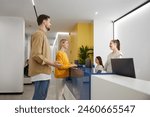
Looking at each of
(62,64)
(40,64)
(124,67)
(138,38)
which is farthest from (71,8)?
(124,67)

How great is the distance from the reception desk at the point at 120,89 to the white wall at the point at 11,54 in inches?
198

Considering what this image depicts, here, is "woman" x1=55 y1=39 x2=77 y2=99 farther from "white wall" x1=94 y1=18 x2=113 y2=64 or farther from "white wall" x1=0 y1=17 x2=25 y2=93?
"white wall" x1=94 y1=18 x2=113 y2=64

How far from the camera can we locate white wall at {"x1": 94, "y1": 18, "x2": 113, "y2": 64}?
23.1 feet

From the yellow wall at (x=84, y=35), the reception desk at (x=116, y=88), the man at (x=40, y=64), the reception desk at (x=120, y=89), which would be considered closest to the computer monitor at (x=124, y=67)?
the reception desk at (x=116, y=88)

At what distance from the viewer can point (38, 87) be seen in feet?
7.56

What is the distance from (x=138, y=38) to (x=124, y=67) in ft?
13.0

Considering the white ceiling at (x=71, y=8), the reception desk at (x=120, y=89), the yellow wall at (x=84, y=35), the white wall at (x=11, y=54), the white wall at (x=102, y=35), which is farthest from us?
the yellow wall at (x=84, y=35)

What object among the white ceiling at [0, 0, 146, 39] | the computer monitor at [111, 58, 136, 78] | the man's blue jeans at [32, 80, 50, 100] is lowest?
the man's blue jeans at [32, 80, 50, 100]

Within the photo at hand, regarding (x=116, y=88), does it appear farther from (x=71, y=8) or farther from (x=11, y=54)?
(x=11, y=54)

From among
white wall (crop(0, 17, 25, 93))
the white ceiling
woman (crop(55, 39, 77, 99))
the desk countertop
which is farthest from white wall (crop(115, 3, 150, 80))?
the desk countertop

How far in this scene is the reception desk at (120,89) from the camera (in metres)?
1.00

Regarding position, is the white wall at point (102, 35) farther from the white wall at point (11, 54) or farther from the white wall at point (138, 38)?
the white wall at point (11, 54)

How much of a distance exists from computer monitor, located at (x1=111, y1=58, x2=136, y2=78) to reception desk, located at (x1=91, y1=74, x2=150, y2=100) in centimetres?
26

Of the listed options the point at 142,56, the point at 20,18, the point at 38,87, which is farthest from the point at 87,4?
the point at 38,87
